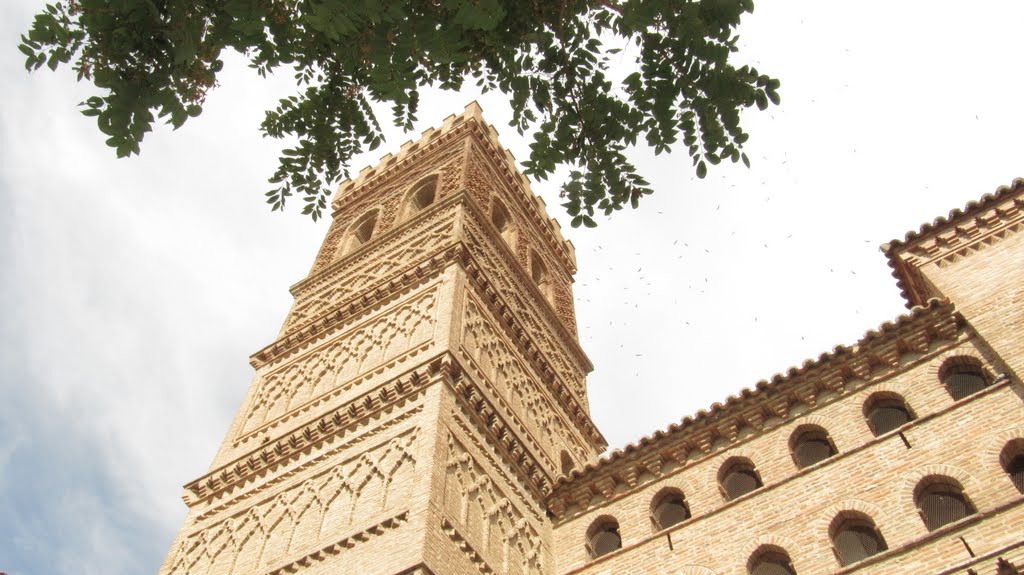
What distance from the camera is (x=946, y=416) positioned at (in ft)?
26.4

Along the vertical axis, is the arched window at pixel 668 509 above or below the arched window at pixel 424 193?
below

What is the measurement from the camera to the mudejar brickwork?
24.6ft

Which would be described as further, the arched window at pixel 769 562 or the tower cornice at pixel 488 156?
the tower cornice at pixel 488 156

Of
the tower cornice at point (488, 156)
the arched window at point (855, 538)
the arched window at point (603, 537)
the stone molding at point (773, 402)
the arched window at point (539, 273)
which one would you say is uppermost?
the tower cornice at point (488, 156)

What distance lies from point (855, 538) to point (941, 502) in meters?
0.77

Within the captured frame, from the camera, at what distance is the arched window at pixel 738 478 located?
890cm

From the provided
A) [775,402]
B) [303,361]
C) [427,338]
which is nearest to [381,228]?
[303,361]

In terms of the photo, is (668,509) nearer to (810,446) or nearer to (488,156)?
(810,446)

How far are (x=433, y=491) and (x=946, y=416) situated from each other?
4729mm

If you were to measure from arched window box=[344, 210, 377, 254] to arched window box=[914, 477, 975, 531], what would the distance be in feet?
38.2

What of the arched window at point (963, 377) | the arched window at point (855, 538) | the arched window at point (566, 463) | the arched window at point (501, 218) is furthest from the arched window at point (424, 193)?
the arched window at point (855, 538)

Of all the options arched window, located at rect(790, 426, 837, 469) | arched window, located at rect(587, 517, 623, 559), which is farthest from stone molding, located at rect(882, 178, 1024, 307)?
arched window, located at rect(587, 517, 623, 559)

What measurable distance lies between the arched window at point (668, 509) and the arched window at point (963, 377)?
9.24 ft

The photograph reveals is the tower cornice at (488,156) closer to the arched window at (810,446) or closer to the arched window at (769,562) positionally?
the arched window at (810,446)
